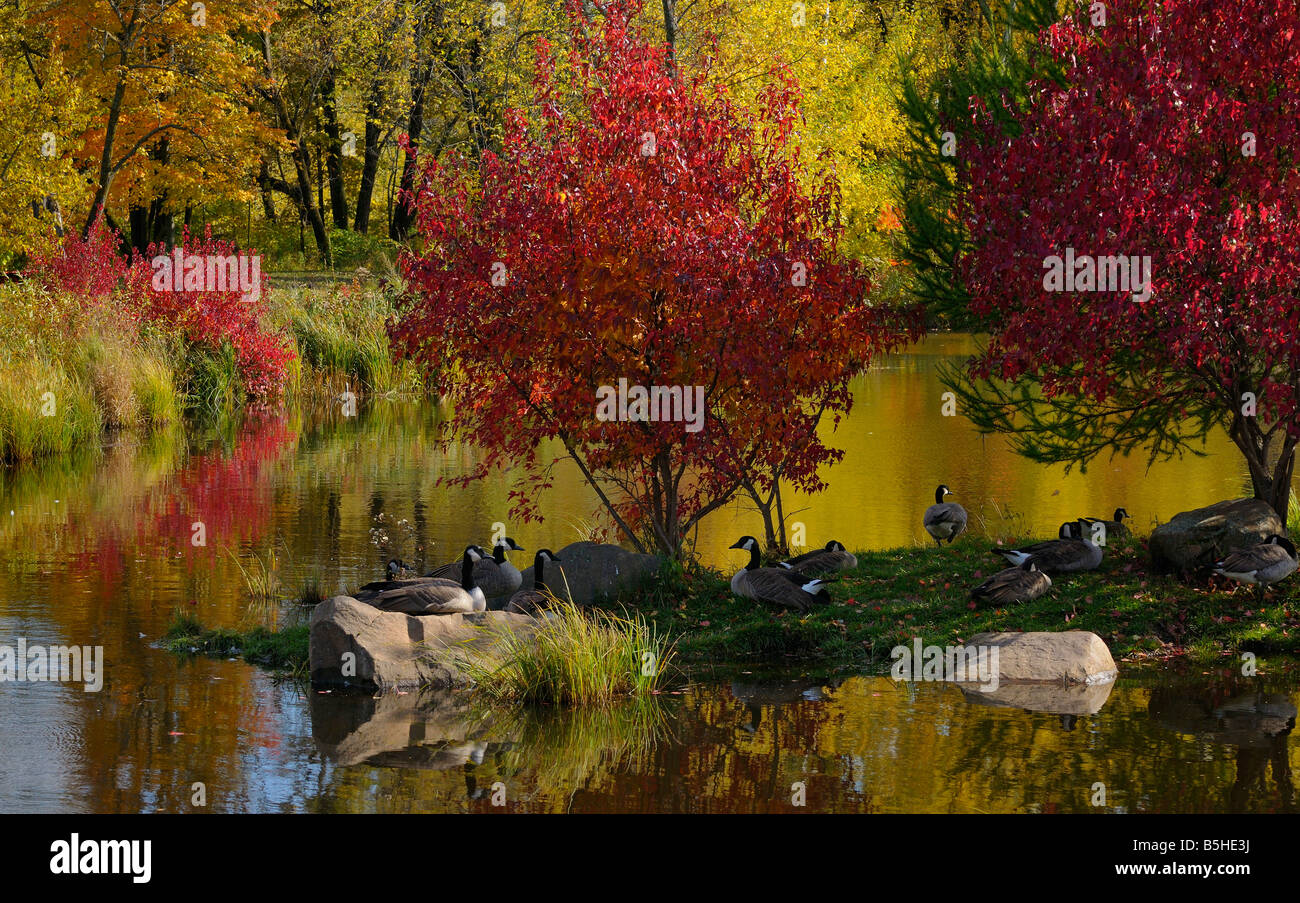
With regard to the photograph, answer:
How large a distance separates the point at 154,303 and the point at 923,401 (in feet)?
60.3

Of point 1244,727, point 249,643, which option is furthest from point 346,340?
point 1244,727

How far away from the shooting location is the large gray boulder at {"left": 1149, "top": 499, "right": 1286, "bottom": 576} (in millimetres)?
12711

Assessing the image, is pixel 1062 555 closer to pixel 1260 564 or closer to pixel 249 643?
pixel 1260 564

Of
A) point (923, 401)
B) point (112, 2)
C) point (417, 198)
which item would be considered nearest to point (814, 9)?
point (923, 401)

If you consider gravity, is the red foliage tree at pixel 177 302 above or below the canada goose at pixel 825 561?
above

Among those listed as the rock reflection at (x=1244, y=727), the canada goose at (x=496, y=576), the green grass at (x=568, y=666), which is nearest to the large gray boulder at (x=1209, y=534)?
the rock reflection at (x=1244, y=727)

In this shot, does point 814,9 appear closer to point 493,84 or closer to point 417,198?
point 493,84

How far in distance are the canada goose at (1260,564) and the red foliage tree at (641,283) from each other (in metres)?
3.79

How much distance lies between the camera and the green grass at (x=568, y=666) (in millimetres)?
10836

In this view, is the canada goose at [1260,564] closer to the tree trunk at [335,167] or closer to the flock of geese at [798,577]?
the flock of geese at [798,577]

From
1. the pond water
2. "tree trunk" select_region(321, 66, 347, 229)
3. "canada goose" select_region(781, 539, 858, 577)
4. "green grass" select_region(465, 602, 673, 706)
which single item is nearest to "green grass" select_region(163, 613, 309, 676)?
the pond water

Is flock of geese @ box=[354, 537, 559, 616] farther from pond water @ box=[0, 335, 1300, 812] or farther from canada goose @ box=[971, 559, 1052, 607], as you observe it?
canada goose @ box=[971, 559, 1052, 607]

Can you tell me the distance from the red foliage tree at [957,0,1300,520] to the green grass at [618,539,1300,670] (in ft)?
5.61
